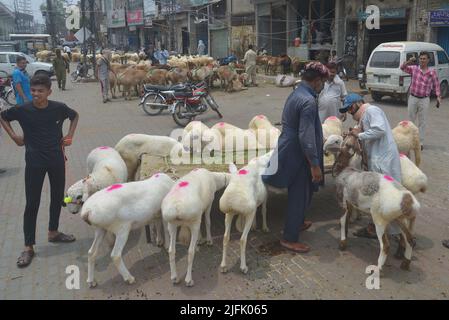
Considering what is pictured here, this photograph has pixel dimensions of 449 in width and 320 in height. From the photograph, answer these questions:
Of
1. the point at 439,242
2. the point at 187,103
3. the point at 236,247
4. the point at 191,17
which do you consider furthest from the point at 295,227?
the point at 191,17

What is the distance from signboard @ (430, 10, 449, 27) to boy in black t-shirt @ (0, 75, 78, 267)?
1577 centimetres

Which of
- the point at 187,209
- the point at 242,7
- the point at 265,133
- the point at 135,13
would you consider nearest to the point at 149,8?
the point at 135,13

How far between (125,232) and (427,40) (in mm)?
16580

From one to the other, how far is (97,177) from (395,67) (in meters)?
11.5

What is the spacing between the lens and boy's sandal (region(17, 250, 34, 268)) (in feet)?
14.3

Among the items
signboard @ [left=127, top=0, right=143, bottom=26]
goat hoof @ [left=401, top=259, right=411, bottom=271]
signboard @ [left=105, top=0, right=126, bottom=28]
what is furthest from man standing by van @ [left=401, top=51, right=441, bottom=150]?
signboard @ [left=105, top=0, right=126, bottom=28]

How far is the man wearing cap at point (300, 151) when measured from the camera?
409 cm

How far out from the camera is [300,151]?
4305mm

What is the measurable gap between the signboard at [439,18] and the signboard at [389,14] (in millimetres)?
1550

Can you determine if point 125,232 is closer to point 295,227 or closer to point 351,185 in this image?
point 295,227

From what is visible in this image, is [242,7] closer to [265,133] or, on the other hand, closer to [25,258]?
[265,133]

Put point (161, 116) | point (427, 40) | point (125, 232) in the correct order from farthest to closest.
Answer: point (427, 40), point (161, 116), point (125, 232)

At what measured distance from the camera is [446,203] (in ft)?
18.8

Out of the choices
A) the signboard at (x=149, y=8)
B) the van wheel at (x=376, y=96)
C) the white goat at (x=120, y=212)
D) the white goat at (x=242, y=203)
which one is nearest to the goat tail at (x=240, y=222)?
the white goat at (x=242, y=203)
